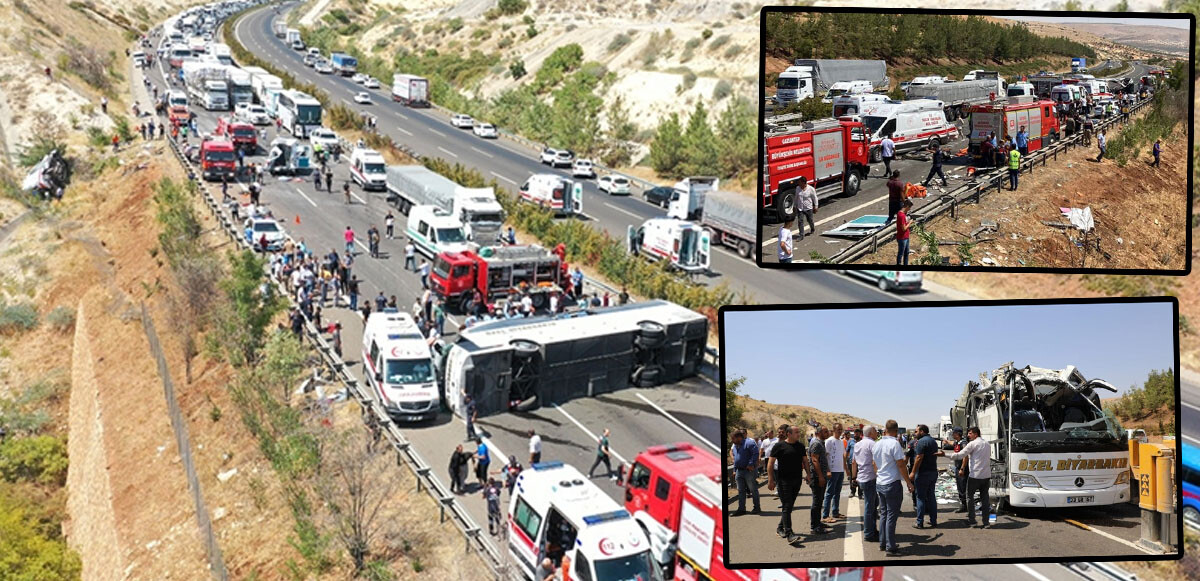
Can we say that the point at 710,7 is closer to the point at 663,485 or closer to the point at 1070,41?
the point at 663,485

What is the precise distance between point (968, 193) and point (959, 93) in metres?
0.66

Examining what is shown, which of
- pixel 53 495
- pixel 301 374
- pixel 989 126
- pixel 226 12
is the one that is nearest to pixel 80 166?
pixel 53 495

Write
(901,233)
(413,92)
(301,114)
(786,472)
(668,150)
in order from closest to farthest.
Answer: (786,472) < (901,233) < (668,150) < (301,114) < (413,92)

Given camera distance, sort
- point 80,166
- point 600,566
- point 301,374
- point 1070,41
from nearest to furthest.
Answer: point 1070,41 → point 600,566 → point 301,374 → point 80,166

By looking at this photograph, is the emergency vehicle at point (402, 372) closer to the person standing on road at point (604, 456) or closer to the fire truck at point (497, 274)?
the person standing on road at point (604, 456)

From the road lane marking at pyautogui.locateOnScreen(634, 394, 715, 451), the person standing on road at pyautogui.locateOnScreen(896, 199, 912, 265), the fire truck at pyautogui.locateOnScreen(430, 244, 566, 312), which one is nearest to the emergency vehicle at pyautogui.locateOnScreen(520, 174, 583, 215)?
the fire truck at pyautogui.locateOnScreen(430, 244, 566, 312)

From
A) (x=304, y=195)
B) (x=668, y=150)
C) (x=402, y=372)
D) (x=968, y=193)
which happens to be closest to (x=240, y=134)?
(x=304, y=195)

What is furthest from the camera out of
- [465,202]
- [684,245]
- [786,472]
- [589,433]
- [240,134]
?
[240,134]

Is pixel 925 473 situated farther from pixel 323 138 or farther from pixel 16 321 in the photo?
pixel 323 138

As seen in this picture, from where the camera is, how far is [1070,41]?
20.4 ft

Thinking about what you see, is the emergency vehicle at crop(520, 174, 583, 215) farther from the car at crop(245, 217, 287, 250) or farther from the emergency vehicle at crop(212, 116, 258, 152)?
the emergency vehicle at crop(212, 116, 258, 152)

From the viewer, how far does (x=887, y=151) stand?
6.02m

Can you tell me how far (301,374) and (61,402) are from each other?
70.2 ft

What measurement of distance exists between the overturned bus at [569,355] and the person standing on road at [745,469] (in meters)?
29.0
